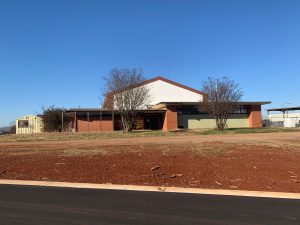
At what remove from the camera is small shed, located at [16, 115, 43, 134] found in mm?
61206

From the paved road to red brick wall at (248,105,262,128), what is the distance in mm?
45311

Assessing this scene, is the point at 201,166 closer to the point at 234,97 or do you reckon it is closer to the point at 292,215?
the point at 292,215

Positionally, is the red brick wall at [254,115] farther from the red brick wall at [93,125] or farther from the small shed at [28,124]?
the small shed at [28,124]

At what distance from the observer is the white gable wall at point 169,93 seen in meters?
62.7

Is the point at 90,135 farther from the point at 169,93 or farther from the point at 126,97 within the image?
the point at 169,93

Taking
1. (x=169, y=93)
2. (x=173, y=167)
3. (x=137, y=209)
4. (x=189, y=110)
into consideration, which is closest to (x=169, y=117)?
(x=189, y=110)

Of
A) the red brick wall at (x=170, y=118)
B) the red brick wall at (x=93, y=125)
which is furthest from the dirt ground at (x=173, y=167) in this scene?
the red brick wall at (x=170, y=118)

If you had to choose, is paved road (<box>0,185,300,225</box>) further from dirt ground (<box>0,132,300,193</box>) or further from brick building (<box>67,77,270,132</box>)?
brick building (<box>67,77,270,132</box>)

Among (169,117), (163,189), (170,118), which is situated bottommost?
(163,189)

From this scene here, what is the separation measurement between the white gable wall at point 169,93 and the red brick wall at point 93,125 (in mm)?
13436

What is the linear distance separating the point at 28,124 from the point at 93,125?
1810 centimetres

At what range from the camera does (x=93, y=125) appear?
1950 inches

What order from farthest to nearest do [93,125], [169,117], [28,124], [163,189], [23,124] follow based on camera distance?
[23,124], [28,124], [169,117], [93,125], [163,189]

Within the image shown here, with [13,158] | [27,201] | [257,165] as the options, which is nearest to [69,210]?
[27,201]
